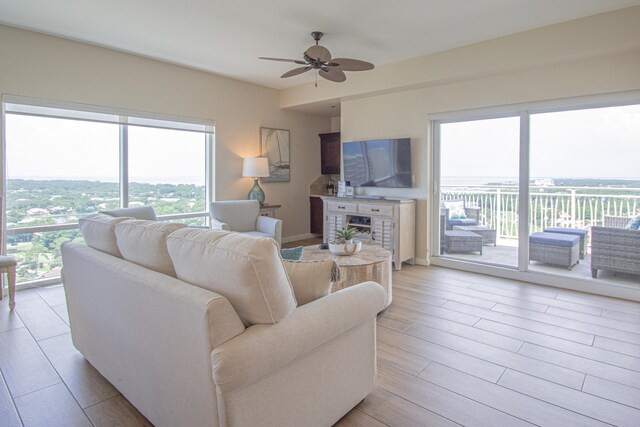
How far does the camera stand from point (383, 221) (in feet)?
16.0

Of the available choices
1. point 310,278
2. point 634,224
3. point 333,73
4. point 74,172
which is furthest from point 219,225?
point 634,224

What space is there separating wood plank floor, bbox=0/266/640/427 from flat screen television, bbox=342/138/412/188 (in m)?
2.07

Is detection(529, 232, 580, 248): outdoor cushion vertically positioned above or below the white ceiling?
below

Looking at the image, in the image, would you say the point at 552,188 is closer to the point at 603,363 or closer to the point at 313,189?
the point at 603,363

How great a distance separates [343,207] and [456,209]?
156 cm

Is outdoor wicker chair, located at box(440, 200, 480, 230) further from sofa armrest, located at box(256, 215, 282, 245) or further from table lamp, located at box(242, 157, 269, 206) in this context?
table lamp, located at box(242, 157, 269, 206)

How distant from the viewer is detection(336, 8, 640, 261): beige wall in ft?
11.5

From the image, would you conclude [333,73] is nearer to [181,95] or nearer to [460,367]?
[181,95]

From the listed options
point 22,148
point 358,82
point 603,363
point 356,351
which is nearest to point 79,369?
point 356,351

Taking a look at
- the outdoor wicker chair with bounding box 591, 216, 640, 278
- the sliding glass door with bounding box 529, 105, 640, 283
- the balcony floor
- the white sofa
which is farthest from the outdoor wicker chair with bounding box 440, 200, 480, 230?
the white sofa

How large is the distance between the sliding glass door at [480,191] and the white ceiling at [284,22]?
1099 mm

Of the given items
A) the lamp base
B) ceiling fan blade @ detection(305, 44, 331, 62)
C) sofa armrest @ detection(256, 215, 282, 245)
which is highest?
ceiling fan blade @ detection(305, 44, 331, 62)

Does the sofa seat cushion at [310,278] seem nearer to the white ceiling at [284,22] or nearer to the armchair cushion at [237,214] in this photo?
the white ceiling at [284,22]

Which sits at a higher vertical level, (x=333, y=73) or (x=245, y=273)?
(x=333, y=73)
